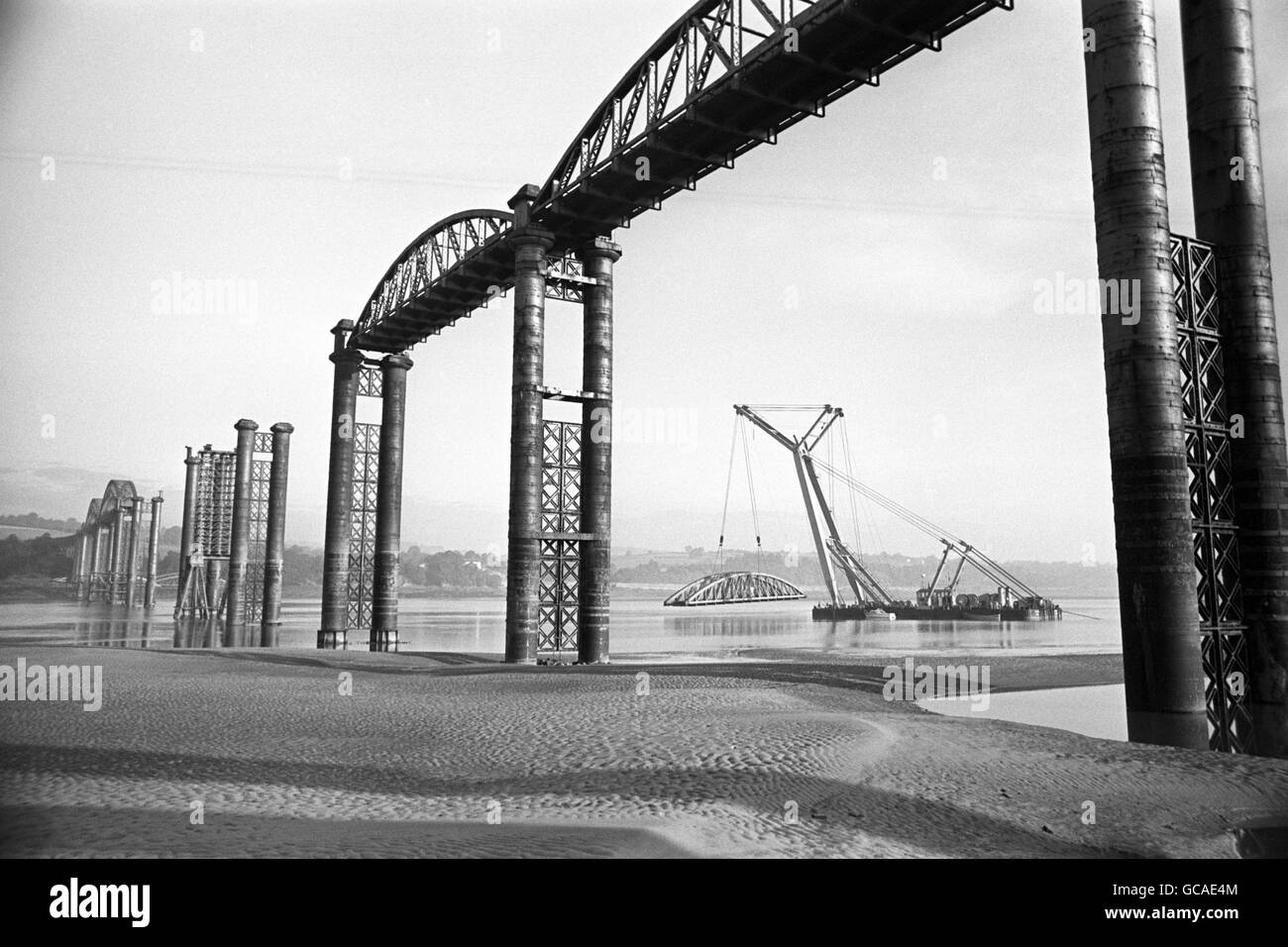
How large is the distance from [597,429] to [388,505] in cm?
1674

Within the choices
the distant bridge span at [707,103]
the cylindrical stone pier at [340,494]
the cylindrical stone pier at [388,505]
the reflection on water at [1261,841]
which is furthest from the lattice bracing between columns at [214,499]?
the reflection on water at [1261,841]

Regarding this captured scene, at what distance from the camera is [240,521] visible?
64.6m

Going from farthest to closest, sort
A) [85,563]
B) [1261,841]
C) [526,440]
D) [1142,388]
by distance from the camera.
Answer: [85,563] → [526,440] → [1142,388] → [1261,841]

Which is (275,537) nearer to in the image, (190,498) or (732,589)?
(190,498)

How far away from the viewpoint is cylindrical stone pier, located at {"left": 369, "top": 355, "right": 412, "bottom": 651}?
4050cm

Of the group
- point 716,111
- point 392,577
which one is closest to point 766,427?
point 392,577

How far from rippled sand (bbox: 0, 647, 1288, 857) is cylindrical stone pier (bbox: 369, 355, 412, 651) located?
23.1m

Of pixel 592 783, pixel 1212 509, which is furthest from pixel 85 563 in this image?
pixel 1212 509

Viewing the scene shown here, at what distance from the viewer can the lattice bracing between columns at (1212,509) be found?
14.8 metres

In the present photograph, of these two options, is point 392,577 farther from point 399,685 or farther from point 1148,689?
point 1148,689

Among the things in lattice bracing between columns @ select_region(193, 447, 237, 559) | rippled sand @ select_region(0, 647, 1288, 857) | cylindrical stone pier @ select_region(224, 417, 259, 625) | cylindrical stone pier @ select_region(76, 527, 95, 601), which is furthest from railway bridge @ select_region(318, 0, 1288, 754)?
cylindrical stone pier @ select_region(76, 527, 95, 601)

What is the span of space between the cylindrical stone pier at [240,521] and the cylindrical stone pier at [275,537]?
5383mm
